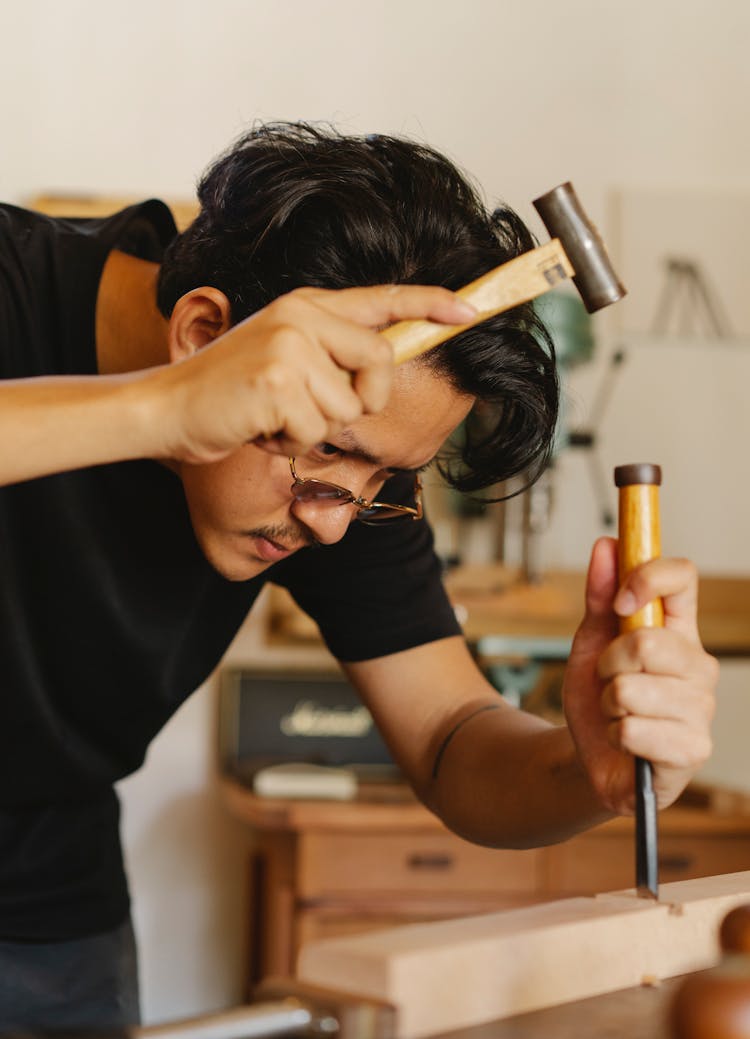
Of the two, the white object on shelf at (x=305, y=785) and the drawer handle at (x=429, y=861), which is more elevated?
the white object on shelf at (x=305, y=785)

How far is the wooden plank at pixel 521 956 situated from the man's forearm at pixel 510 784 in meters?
0.27

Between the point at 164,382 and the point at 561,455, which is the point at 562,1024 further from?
the point at 561,455

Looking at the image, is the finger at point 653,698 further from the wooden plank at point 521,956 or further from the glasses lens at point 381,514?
the glasses lens at point 381,514

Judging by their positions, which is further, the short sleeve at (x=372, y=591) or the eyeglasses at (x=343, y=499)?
the short sleeve at (x=372, y=591)

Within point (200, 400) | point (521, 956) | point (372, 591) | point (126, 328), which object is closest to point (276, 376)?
point (200, 400)

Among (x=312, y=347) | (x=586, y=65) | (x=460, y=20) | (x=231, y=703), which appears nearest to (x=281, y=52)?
(x=460, y=20)

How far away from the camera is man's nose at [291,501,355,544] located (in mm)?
1066

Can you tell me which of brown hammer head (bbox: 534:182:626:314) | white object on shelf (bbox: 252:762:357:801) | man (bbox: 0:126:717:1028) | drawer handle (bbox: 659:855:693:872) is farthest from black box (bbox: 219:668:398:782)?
brown hammer head (bbox: 534:182:626:314)

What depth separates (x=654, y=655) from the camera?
839 mm

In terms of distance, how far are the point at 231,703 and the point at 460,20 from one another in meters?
1.68

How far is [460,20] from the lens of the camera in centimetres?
288

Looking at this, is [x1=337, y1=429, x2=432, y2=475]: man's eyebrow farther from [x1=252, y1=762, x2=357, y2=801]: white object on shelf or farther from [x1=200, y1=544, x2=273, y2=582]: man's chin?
[x1=252, y1=762, x2=357, y2=801]: white object on shelf

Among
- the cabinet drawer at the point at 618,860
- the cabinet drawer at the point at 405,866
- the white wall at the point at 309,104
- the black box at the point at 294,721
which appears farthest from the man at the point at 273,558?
the white wall at the point at 309,104

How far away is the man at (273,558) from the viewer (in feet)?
3.17
